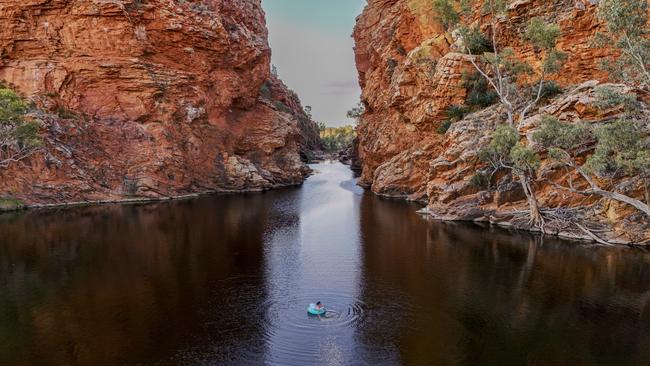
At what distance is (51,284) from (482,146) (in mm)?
40110

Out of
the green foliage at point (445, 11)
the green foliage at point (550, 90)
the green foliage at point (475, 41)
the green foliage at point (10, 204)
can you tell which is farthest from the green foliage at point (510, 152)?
the green foliage at point (10, 204)

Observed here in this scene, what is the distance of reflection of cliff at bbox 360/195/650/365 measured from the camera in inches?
775

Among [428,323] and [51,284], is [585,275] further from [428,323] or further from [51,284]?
[51,284]

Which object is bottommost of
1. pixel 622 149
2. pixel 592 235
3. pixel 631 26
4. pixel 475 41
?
pixel 592 235

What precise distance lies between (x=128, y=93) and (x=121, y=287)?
4902cm

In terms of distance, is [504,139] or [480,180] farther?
[480,180]

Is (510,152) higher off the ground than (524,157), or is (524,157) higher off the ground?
(510,152)

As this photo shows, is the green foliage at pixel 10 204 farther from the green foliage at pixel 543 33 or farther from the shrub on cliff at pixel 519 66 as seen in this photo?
the green foliage at pixel 543 33

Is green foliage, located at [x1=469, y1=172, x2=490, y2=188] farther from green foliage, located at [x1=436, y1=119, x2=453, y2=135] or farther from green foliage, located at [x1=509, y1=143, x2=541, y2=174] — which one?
green foliage, located at [x1=436, y1=119, x2=453, y2=135]

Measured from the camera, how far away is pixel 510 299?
25.6 metres

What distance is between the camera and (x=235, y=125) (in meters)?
83.2

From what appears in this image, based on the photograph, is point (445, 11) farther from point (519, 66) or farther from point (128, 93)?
point (128, 93)

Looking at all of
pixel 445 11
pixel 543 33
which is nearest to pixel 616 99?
pixel 543 33

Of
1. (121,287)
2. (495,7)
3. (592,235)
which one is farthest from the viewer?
(495,7)
